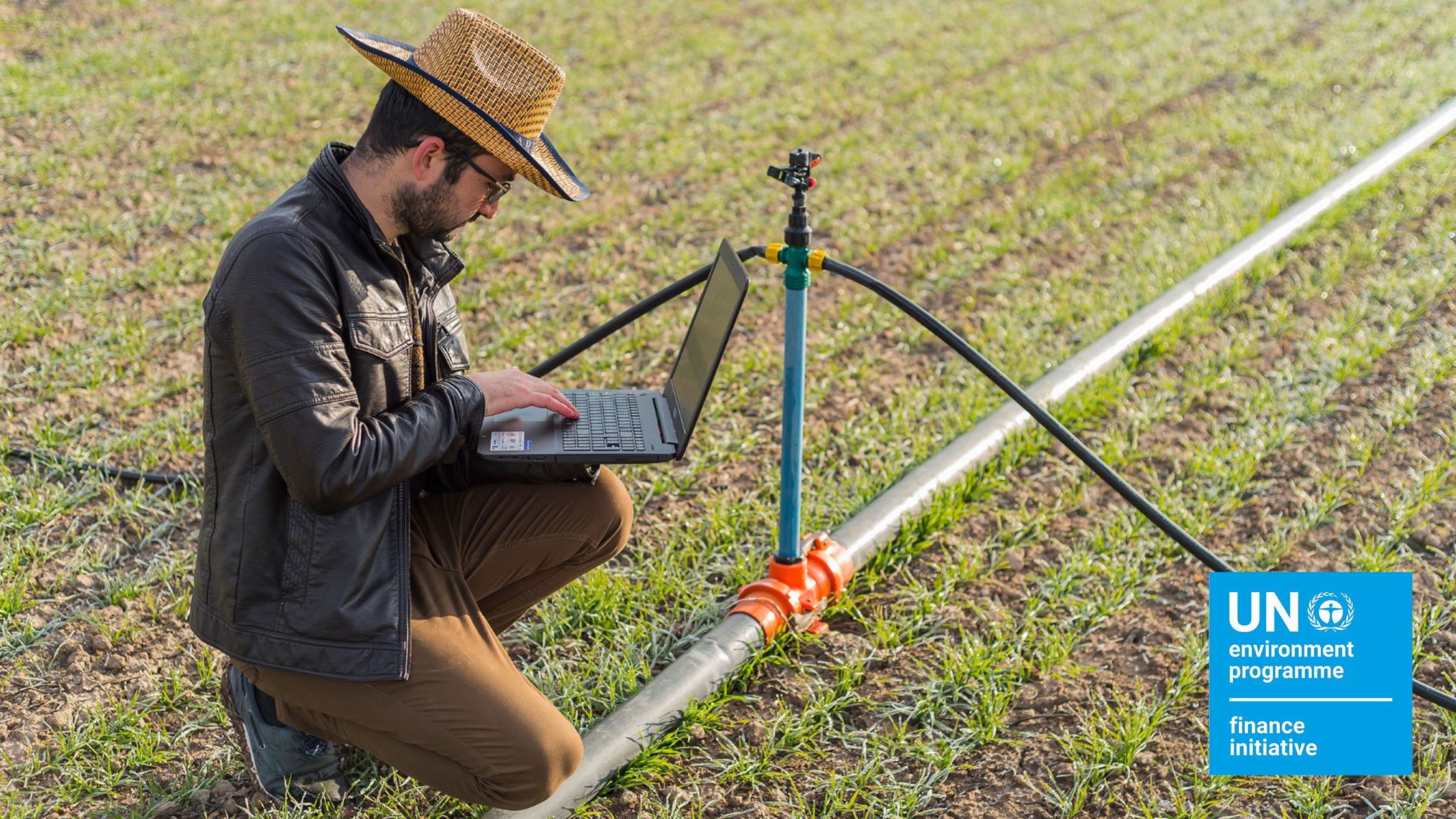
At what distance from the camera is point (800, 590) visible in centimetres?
357

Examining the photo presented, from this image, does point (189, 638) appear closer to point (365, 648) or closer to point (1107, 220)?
point (365, 648)

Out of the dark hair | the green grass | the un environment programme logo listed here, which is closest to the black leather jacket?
the dark hair

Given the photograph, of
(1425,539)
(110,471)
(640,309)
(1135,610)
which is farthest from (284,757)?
(1425,539)

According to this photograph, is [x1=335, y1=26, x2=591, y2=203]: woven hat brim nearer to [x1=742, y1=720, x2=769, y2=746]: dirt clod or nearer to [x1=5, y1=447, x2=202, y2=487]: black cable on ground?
[x1=742, y1=720, x2=769, y2=746]: dirt clod

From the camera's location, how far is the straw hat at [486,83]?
2691mm

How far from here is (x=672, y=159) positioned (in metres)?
7.34

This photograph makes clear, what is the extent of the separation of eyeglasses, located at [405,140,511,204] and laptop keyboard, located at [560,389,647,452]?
2.09 feet

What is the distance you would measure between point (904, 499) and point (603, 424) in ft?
4.18

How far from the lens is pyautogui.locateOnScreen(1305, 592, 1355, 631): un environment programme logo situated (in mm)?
3500

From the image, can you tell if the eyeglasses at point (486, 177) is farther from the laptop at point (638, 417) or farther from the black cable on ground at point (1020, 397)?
the black cable on ground at point (1020, 397)

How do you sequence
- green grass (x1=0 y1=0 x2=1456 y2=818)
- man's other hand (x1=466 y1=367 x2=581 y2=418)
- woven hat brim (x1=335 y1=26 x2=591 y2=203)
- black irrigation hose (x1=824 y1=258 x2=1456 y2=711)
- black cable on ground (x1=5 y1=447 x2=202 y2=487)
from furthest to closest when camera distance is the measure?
black cable on ground (x1=5 y1=447 x2=202 y2=487) → green grass (x1=0 y1=0 x2=1456 y2=818) → black irrigation hose (x1=824 y1=258 x2=1456 y2=711) → man's other hand (x1=466 y1=367 x2=581 y2=418) → woven hat brim (x1=335 y1=26 x2=591 y2=203)

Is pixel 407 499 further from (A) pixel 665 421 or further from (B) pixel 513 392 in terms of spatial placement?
(A) pixel 665 421

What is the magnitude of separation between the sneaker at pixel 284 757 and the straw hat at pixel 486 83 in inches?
59.1

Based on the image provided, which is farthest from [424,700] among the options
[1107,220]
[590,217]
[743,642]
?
[1107,220]
